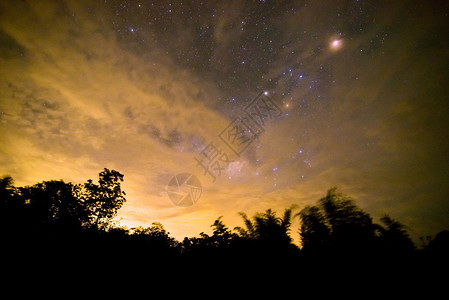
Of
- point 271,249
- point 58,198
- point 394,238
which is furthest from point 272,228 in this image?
point 58,198

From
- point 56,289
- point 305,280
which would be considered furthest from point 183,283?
point 56,289

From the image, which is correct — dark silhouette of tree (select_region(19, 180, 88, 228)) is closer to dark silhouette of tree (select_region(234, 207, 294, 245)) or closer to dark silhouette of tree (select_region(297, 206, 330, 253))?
dark silhouette of tree (select_region(234, 207, 294, 245))

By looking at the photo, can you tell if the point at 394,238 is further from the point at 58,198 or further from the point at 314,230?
the point at 58,198

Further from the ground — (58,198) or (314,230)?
(58,198)

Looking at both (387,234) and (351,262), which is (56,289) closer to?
(351,262)

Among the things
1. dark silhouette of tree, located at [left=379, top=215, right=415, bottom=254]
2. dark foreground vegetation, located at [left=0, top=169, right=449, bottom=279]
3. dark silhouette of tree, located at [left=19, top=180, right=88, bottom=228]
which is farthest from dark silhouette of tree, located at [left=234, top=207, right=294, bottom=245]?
dark silhouette of tree, located at [left=19, top=180, right=88, bottom=228]

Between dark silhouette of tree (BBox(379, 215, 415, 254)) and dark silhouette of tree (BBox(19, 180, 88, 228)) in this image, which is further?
dark silhouette of tree (BBox(19, 180, 88, 228))

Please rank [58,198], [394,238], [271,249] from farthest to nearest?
[58,198] → [271,249] → [394,238]

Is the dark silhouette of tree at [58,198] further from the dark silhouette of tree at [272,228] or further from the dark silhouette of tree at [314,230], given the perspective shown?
the dark silhouette of tree at [314,230]

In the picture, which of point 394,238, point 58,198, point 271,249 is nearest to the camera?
→ point 394,238

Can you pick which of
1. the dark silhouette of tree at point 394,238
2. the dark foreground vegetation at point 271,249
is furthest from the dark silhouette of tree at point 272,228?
the dark silhouette of tree at point 394,238

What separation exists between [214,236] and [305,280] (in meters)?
2.87

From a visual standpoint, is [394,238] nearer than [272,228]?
Yes

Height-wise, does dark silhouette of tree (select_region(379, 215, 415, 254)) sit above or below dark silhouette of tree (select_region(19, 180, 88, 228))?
below
